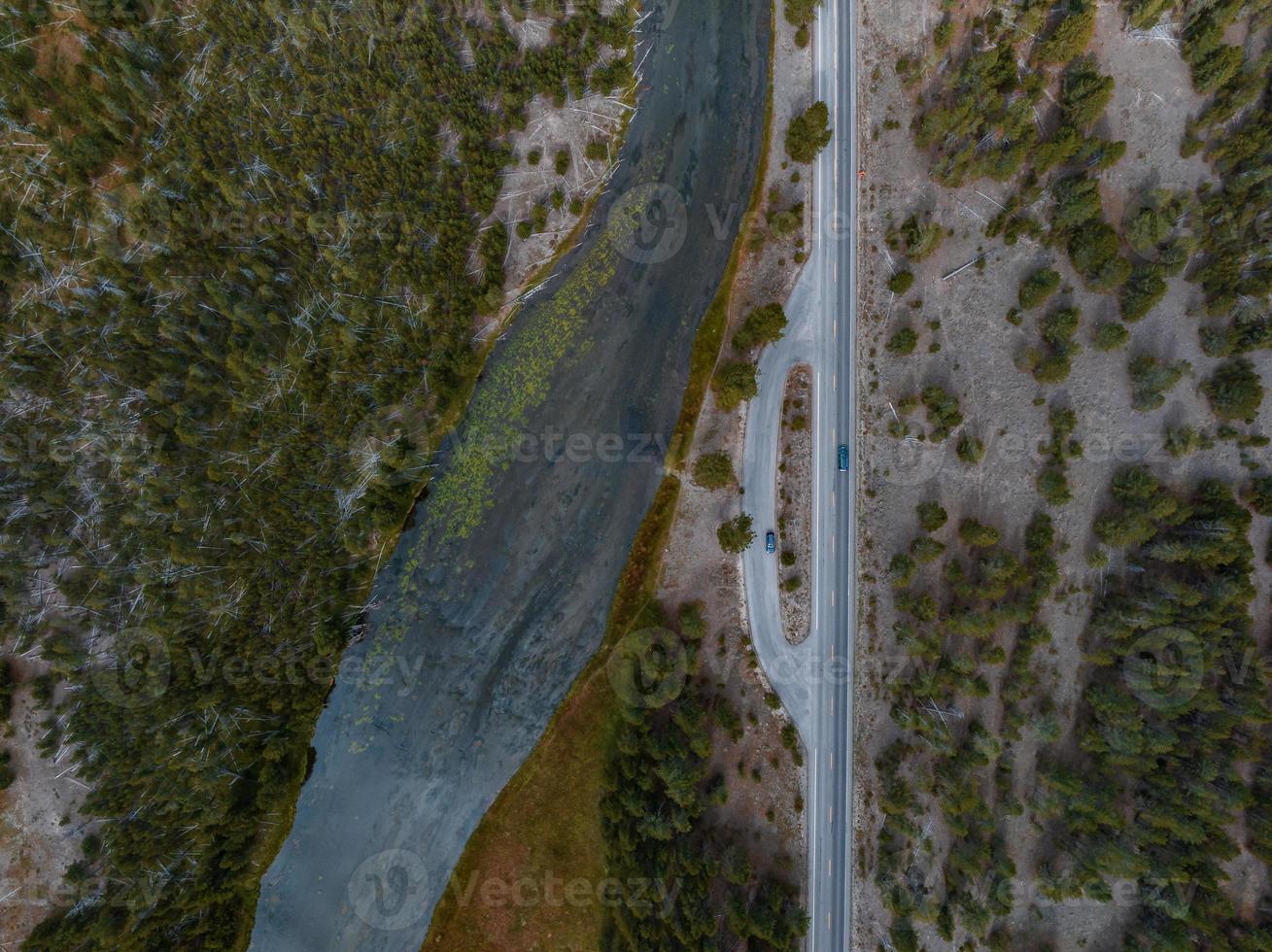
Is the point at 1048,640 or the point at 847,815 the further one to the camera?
the point at 847,815

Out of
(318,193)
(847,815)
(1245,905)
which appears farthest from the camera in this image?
(847,815)

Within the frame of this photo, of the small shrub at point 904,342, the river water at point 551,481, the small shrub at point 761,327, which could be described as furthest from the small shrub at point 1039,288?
the river water at point 551,481

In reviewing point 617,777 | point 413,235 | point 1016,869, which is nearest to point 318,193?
point 413,235

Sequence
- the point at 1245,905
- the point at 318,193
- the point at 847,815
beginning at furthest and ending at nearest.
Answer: the point at 847,815, the point at 318,193, the point at 1245,905

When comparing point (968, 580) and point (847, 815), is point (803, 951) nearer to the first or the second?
point (847, 815)

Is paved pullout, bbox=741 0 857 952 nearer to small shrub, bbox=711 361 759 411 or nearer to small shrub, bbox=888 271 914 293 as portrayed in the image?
small shrub, bbox=888 271 914 293

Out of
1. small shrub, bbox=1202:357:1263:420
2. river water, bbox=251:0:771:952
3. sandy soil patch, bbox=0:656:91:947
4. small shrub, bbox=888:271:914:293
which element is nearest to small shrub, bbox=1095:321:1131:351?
small shrub, bbox=1202:357:1263:420

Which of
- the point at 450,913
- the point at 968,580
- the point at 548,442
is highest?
the point at 548,442
